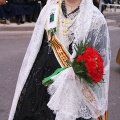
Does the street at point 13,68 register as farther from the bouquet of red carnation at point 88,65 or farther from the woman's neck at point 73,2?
the bouquet of red carnation at point 88,65

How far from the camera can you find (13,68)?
24.1ft

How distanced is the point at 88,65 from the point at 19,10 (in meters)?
10.8

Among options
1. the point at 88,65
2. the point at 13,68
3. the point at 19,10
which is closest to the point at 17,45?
the point at 13,68

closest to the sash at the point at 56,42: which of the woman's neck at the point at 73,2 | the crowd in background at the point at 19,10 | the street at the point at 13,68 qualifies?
the woman's neck at the point at 73,2

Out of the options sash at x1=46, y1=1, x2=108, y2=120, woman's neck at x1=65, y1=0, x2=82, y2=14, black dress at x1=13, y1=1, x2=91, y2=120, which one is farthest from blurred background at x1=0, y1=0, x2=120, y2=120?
woman's neck at x1=65, y1=0, x2=82, y2=14

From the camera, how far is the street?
5.33 m

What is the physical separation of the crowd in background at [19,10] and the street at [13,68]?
0.61 meters

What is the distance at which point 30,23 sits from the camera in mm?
13828

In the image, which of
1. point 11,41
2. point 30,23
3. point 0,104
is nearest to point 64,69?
point 0,104

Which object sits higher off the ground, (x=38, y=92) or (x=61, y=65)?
(x=61, y=65)

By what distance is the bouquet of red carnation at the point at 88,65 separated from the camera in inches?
94.7

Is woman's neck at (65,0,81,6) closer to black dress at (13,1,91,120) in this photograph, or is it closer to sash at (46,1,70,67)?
sash at (46,1,70,67)

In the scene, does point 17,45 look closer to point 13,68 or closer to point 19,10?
point 13,68

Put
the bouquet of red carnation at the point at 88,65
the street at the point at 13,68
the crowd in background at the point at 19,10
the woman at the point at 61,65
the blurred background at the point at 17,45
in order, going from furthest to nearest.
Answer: the crowd in background at the point at 19,10 → the blurred background at the point at 17,45 → the street at the point at 13,68 → the woman at the point at 61,65 → the bouquet of red carnation at the point at 88,65
